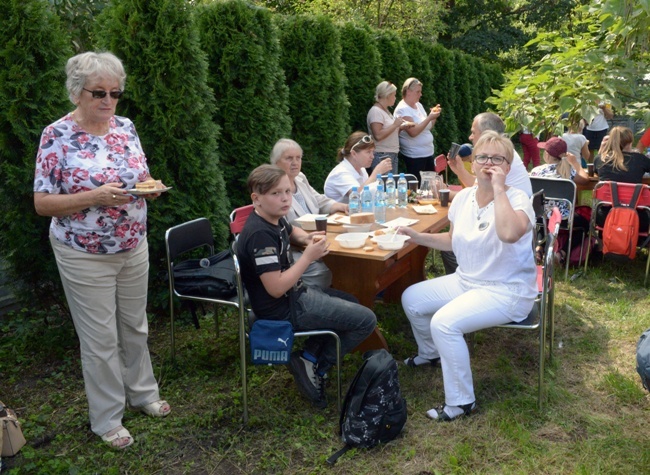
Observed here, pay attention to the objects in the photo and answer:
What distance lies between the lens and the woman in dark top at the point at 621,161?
5504mm

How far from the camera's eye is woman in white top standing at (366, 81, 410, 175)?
7.24m

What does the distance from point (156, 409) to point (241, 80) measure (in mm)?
3094

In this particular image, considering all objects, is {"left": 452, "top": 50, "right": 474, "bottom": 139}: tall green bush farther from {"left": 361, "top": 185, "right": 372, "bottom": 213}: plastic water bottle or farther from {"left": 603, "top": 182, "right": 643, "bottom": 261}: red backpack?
{"left": 361, "top": 185, "right": 372, "bottom": 213}: plastic water bottle

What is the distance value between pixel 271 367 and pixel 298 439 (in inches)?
33.5

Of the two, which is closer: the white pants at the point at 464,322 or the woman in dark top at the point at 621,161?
the white pants at the point at 464,322

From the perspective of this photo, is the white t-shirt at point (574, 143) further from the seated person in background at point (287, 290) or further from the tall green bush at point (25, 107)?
the tall green bush at point (25, 107)

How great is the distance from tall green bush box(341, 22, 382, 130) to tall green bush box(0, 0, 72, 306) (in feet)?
15.8

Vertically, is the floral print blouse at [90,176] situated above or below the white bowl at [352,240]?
above

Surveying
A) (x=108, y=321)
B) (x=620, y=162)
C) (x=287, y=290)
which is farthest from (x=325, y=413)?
(x=620, y=162)

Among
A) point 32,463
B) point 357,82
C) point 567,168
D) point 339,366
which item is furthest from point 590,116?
point 357,82

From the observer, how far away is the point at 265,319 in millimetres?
3143

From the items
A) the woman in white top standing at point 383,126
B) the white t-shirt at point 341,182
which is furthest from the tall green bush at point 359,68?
the white t-shirt at point 341,182

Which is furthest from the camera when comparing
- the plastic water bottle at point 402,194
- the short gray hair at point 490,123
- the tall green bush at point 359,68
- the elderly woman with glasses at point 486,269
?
the tall green bush at point 359,68

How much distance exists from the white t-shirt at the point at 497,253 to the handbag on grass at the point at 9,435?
8.05 ft
